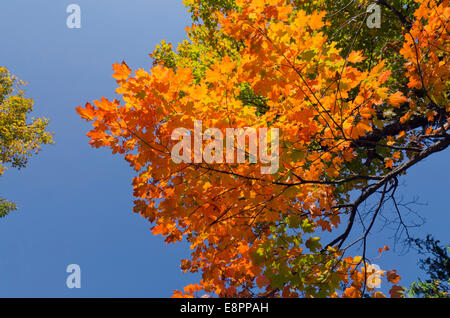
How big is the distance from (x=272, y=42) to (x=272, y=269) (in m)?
2.21

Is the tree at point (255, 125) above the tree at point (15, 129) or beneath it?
beneath

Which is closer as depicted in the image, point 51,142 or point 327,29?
point 327,29

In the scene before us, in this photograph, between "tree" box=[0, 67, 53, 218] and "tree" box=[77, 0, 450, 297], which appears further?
"tree" box=[0, 67, 53, 218]

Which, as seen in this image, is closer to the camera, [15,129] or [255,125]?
[255,125]

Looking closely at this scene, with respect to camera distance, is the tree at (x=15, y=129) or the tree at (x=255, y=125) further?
the tree at (x=15, y=129)

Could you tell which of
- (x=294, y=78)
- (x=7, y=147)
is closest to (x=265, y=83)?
(x=294, y=78)

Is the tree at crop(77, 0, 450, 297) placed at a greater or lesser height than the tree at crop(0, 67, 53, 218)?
lesser

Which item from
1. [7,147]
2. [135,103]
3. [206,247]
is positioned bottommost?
[206,247]

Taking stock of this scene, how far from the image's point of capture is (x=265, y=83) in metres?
2.67
